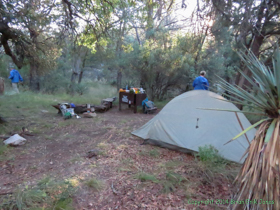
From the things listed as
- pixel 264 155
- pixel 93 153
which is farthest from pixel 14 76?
pixel 264 155

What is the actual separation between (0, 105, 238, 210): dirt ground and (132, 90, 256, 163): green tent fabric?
340 millimetres

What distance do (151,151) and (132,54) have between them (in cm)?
714

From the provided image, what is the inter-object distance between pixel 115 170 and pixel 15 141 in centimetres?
299

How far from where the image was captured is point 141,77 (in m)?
11.1

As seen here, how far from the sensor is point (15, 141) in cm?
512

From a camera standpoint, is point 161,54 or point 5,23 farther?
point 161,54

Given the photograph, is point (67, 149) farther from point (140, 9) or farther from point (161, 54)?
point (161, 54)

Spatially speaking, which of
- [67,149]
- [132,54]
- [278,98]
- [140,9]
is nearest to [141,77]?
[132,54]

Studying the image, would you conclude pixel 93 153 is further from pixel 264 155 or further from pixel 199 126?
pixel 264 155

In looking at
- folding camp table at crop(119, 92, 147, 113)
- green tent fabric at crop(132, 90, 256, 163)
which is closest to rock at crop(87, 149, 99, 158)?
green tent fabric at crop(132, 90, 256, 163)

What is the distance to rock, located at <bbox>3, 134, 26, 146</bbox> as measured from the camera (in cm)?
506

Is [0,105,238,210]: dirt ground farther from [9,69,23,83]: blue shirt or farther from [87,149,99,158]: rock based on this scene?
[9,69,23,83]: blue shirt

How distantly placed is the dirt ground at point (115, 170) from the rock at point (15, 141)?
14 centimetres

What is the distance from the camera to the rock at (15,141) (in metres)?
5.06
